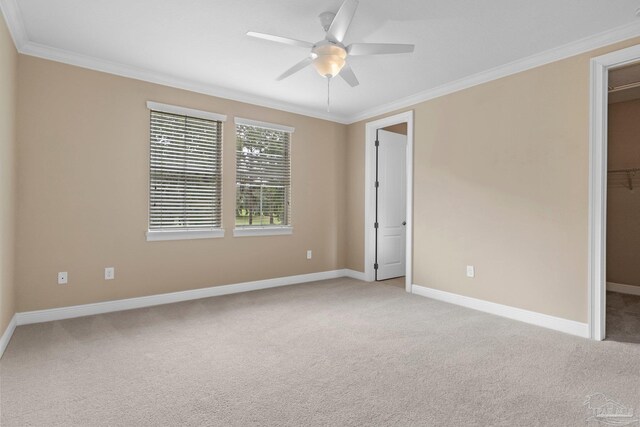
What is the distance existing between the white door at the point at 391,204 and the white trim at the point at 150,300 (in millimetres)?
1064

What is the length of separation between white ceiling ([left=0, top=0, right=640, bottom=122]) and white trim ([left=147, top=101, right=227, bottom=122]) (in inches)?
11.3

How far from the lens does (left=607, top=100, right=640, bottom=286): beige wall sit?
4.89m

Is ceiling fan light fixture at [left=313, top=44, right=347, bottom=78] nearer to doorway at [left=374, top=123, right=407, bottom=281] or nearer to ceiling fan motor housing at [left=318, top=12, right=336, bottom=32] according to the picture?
ceiling fan motor housing at [left=318, top=12, right=336, bottom=32]

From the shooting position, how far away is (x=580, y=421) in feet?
6.27

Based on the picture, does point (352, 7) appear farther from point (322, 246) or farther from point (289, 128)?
point (322, 246)

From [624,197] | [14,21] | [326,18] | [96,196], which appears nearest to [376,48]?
[326,18]

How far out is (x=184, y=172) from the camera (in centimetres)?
426

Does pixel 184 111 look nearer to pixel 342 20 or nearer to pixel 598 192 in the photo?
pixel 342 20

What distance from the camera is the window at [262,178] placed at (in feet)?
Answer: 15.7

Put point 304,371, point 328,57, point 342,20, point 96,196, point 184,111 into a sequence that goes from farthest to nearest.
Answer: point 184,111 < point 96,196 < point 328,57 < point 304,371 < point 342,20


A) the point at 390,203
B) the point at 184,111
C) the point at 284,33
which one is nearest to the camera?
the point at 284,33

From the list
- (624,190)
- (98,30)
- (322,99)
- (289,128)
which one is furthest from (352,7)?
(624,190)

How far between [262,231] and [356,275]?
1.74m

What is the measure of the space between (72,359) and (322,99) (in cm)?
393
